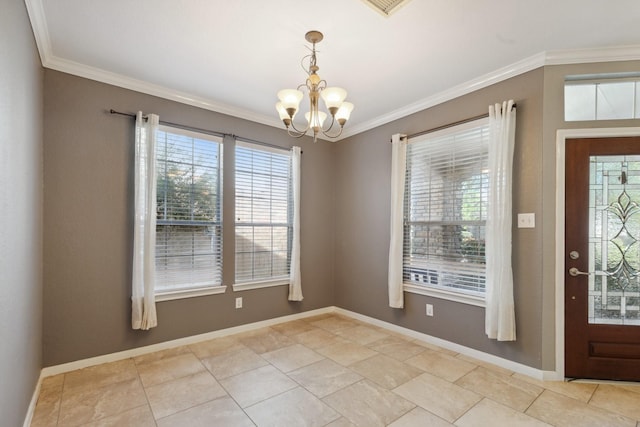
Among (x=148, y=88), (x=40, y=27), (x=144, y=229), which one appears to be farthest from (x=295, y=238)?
(x=40, y=27)

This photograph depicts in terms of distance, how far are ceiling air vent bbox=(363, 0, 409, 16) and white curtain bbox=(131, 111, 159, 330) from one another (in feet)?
7.37

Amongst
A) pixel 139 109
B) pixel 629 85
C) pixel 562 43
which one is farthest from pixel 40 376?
pixel 629 85

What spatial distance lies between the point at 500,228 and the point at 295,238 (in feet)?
7.81

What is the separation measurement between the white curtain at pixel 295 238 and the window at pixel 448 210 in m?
1.38

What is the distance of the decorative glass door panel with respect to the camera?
251 centimetres

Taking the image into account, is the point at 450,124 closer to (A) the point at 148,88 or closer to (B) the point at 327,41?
(B) the point at 327,41

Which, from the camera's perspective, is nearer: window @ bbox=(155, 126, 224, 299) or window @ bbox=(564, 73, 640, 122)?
window @ bbox=(564, 73, 640, 122)

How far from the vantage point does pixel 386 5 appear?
1998mm

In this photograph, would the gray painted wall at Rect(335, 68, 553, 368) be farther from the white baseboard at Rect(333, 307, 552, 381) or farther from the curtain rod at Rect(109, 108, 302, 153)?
the curtain rod at Rect(109, 108, 302, 153)

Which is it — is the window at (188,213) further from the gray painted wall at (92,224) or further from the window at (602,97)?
the window at (602,97)

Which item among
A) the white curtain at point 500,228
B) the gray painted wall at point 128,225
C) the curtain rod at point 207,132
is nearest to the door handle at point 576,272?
the gray painted wall at point 128,225

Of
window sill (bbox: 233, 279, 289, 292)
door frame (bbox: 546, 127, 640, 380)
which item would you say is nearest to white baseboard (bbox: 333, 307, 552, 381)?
door frame (bbox: 546, 127, 640, 380)

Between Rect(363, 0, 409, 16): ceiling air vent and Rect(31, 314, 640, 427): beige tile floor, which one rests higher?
Rect(363, 0, 409, 16): ceiling air vent

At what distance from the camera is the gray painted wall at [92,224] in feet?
8.77
